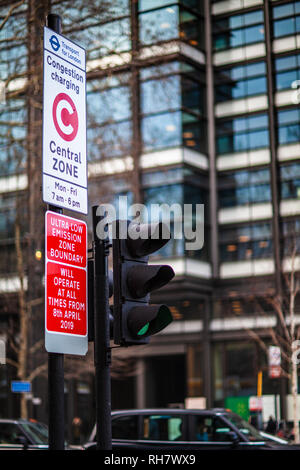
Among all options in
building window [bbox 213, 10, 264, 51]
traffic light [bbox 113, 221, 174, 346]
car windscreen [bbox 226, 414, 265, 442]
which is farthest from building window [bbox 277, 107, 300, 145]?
traffic light [bbox 113, 221, 174, 346]

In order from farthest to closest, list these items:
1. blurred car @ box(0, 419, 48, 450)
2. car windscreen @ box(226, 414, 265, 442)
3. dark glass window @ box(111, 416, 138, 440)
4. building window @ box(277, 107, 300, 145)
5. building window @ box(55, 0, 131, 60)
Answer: building window @ box(277, 107, 300, 145) < building window @ box(55, 0, 131, 60) < blurred car @ box(0, 419, 48, 450) < dark glass window @ box(111, 416, 138, 440) < car windscreen @ box(226, 414, 265, 442)

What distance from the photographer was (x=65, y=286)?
233 inches

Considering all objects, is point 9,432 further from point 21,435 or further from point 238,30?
point 238,30

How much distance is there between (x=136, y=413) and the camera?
637 inches

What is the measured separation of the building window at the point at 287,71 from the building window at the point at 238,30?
167 centimetres

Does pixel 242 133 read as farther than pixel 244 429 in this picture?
Yes

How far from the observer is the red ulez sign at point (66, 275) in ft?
19.0

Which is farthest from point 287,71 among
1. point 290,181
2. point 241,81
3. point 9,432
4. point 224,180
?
point 9,432

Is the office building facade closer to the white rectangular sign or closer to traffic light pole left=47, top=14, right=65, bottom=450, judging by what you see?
the white rectangular sign

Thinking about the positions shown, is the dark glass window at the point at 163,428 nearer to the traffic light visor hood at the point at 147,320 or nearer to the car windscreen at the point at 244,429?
the car windscreen at the point at 244,429

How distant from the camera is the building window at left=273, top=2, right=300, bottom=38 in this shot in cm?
3966

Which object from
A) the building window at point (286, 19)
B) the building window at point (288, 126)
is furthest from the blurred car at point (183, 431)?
→ the building window at point (286, 19)

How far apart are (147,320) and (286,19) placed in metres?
36.6
